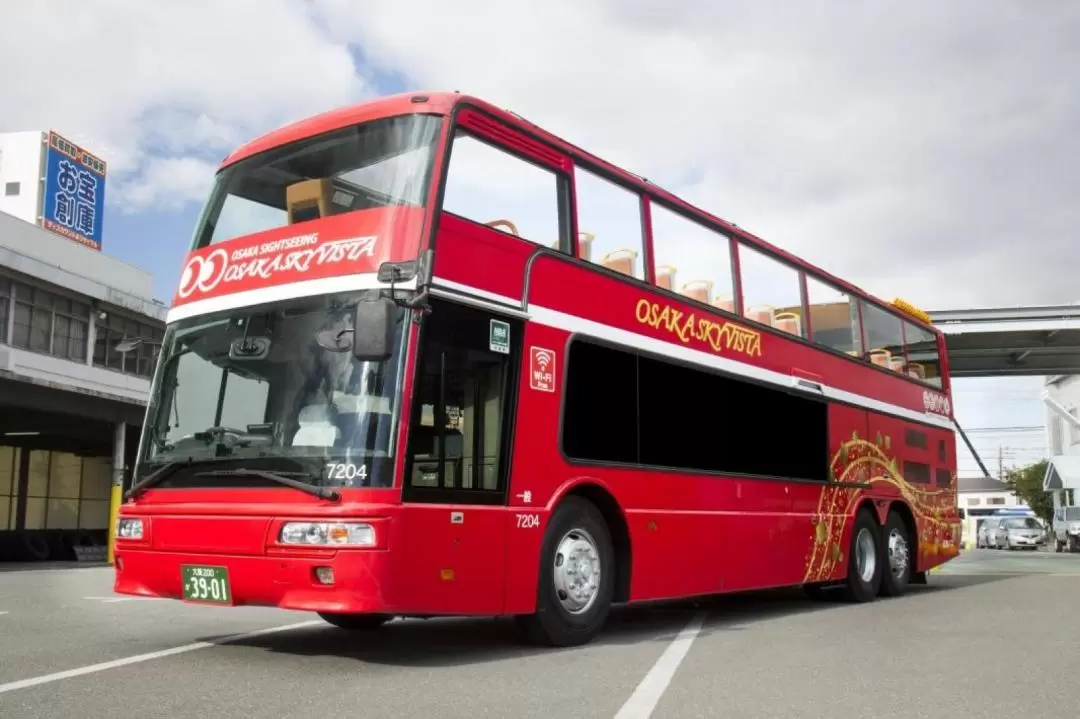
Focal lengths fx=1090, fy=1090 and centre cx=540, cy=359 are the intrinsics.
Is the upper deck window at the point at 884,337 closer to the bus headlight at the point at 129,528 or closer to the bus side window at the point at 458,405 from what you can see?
the bus side window at the point at 458,405

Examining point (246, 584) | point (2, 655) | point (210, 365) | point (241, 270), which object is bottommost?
point (2, 655)

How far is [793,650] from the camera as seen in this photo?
766 cm

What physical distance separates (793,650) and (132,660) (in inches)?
173

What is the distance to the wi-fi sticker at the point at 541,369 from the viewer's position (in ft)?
25.0

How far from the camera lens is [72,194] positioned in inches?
1752

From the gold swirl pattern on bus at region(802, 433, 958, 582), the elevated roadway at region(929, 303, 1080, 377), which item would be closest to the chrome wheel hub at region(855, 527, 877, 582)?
the gold swirl pattern on bus at region(802, 433, 958, 582)

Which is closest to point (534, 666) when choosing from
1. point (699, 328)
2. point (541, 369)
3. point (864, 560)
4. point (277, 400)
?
point (541, 369)

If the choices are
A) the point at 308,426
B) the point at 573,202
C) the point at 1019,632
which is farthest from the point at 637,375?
the point at 1019,632

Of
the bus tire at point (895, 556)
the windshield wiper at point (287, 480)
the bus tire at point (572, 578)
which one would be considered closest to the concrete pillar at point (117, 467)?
the bus tire at point (895, 556)

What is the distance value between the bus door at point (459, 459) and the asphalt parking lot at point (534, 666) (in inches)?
21.3

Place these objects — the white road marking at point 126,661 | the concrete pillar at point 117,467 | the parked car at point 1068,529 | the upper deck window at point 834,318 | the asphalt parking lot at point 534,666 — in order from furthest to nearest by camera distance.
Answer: the parked car at point 1068,529
the concrete pillar at point 117,467
the upper deck window at point 834,318
the white road marking at point 126,661
the asphalt parking lot at point 534,666

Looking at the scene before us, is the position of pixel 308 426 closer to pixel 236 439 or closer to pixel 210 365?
pixel 236 439

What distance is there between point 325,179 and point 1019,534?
157 ft

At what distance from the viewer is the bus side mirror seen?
6.30 meters
